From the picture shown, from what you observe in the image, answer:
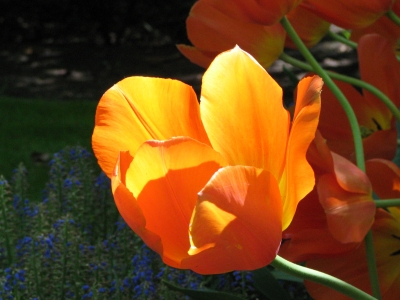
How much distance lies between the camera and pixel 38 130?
5.68m

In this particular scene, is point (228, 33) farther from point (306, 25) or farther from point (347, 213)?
point (347, 213)

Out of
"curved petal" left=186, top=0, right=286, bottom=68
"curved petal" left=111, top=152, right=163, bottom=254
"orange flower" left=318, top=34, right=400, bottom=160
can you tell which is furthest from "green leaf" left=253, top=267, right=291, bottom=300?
"curved petal" left=111, top=152, right=163, bottom=254

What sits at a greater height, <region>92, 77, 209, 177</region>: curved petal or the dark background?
<region>92, 77, 209, 177</region>: curved petal

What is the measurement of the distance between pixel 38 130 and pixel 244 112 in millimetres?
5224

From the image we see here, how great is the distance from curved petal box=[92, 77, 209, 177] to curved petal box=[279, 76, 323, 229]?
Result: 4.1 inches

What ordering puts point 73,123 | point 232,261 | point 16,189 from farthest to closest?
point 73,123
point 16,189
point 232,261

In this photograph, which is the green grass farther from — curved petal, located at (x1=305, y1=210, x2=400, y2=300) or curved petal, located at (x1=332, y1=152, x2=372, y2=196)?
curved petal, located at (x1=332, y1=152, x2=372, y2=196)

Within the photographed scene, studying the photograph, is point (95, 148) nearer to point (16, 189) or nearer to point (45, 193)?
point (16, 189)

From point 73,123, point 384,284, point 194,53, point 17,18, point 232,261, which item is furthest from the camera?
point 17,18

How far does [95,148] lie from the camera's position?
0.61 meters

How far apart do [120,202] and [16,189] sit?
6.34 ft

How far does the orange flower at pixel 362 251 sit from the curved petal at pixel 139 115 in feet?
0.56

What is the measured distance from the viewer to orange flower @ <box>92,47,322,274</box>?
1.76 ft

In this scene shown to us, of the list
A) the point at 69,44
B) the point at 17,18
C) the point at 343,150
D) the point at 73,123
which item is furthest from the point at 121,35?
the point at 343,150
